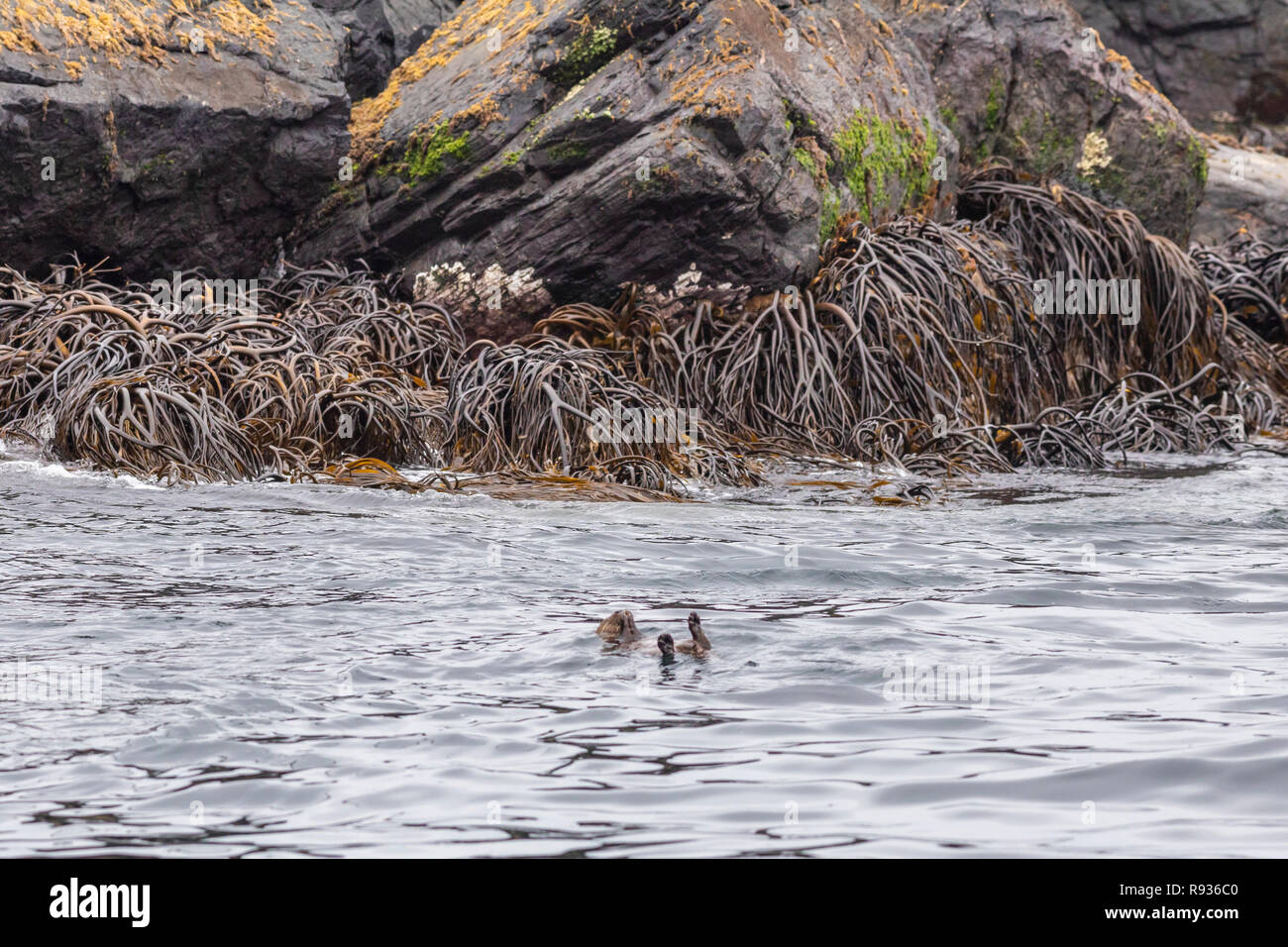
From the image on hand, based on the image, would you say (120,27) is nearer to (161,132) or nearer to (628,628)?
(161,132)

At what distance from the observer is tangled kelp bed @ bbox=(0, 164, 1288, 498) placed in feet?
26.0

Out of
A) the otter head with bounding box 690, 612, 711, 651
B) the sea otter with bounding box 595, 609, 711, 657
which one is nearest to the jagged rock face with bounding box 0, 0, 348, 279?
the sea otter with bounding box 595, 609, 711, 657

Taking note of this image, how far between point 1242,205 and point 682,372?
928 centimetres

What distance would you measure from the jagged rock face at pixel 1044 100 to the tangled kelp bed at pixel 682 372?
85cm

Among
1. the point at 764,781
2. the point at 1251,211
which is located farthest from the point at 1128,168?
the point at 764,781

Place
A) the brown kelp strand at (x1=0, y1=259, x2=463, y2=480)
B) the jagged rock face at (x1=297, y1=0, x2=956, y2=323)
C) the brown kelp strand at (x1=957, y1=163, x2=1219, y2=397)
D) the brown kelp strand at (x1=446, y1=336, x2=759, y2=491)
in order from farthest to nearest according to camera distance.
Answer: the brown kelp strand at (x1=957, y1=163, x2=1219, y2=397) → the jagged rock face at (x1=297, y1=0, x2=956, y2=323) → the brown kelp strand at (x1=446, y1=336, x2=759, y2=491) → the brown kelp strand at (x1=0, y1=259, x2=463, y2=480)

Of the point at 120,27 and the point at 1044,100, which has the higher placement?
the point at 1044,100

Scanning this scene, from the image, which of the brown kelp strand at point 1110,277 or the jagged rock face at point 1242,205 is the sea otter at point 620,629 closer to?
the brown kelp strand at point 1110,277

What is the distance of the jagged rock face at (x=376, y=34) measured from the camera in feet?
36.9

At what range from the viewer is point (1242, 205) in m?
16.1

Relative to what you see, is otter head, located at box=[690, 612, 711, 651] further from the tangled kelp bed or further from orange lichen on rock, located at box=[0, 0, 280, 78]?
orange lichen on rock, located at box=[0, 0, 280, 78]

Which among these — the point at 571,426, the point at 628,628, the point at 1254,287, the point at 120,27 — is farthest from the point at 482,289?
the point at 1254,287

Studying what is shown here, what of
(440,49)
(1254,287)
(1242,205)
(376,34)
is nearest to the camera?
(440,49)

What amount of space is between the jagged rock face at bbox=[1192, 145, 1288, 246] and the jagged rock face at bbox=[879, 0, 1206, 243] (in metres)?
2.91
